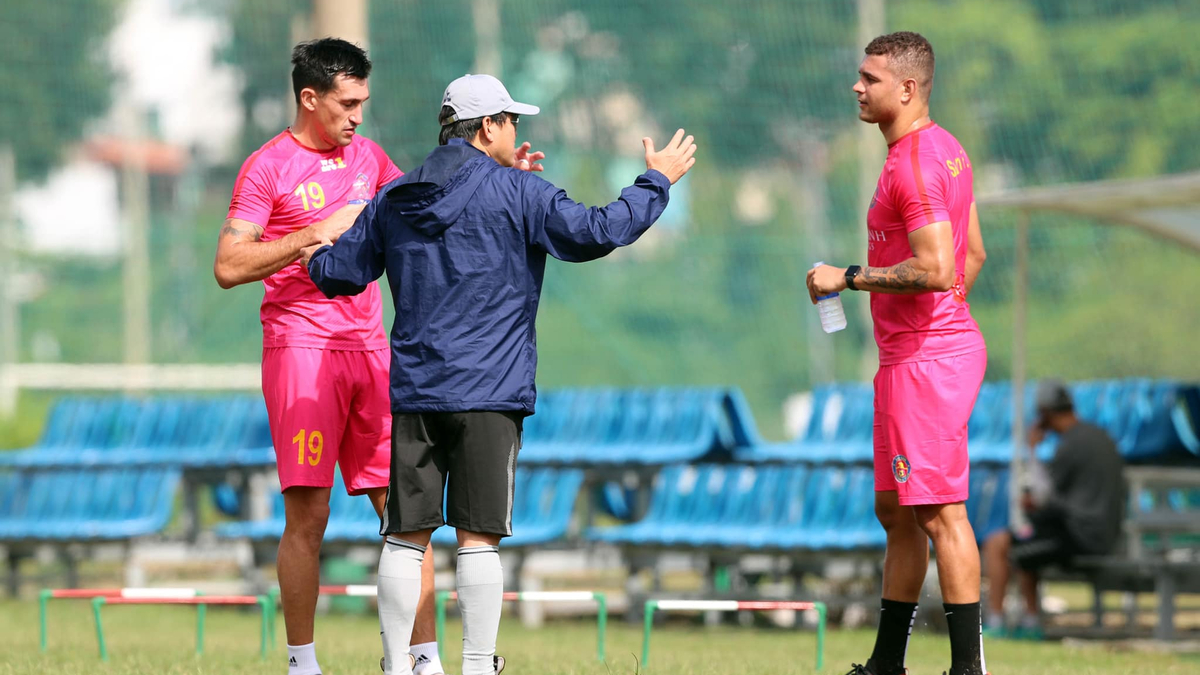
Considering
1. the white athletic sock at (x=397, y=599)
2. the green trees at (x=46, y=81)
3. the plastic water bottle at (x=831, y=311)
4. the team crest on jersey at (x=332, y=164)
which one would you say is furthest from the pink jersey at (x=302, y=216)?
the green trees at (x=46, y=81)

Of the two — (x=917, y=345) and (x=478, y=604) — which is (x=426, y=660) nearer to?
(x=478, y=604)

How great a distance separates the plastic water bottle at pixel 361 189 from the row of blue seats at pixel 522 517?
6.01 m

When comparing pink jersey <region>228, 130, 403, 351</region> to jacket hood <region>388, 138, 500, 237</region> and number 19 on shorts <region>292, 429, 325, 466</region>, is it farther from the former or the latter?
jacket hood <region>388, 138, 500, 237</region>

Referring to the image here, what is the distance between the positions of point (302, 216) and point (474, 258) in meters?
1.08

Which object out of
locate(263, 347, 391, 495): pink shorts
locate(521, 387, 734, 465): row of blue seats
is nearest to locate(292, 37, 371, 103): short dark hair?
locate(263, 347, 391, 495): pink shorts

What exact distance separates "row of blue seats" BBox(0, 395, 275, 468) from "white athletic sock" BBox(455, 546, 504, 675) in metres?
8.94

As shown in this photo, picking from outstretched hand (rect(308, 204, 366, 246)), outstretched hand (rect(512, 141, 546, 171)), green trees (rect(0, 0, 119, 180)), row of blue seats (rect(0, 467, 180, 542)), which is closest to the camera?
outstretched hand (rect(308, 204, 366, 246))

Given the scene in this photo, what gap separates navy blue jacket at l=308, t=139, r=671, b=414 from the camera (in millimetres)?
5488

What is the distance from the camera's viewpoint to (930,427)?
232 inches

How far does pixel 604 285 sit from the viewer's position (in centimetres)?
2067

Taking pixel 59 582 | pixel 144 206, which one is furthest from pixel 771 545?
pixel 144 206

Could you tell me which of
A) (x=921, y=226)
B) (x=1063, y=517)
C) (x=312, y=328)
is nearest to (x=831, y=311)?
(x=921, y=226)

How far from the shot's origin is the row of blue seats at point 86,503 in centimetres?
1388

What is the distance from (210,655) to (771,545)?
453 centimetres
